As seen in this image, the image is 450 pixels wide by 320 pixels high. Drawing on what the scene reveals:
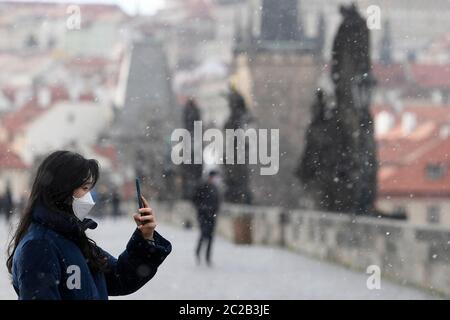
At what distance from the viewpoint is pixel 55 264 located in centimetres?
261

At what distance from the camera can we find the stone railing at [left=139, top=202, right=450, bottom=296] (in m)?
8.93

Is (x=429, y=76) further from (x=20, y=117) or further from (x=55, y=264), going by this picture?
(x=55, y=264)

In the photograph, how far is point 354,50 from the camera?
17.5 m

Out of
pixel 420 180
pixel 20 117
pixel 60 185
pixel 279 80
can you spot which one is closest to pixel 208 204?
pixel 60 185

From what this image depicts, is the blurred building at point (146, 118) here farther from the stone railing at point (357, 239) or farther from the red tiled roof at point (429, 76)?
the red tiled roof at point (429, 76)

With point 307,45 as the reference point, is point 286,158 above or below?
below

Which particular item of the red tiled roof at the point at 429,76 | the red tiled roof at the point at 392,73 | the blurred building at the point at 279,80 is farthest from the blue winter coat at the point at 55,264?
the red tiled roof at the point at 429,76

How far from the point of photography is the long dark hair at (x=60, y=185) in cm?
267

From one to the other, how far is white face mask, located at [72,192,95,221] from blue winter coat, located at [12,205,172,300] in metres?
0.03

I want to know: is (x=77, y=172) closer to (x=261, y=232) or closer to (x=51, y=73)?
(x=261, y=232)

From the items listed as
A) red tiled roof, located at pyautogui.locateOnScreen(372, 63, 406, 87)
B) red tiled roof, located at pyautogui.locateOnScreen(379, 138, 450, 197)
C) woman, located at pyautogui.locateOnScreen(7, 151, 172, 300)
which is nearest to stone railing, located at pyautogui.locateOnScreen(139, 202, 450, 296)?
woman, located at pyautogui.locateOnScreen(7, 151, 172, 300)
